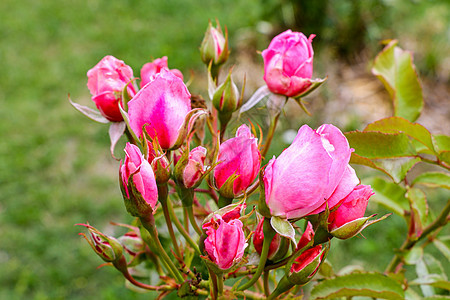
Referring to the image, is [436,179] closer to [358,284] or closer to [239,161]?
[358,284]

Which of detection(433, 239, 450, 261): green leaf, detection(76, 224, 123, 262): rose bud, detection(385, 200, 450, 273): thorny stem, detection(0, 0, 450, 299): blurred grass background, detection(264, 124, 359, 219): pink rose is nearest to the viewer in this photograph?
detection(264, 124, 359, 219): pink rose

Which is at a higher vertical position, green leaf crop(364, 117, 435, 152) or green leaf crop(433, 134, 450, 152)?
green leaf crop(364, 117, 435, 152)

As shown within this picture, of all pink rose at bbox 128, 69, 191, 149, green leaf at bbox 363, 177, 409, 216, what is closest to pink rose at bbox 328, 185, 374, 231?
pink rose at bbox 128, 69, 191, 149

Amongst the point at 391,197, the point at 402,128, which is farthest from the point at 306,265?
the point at 391,197

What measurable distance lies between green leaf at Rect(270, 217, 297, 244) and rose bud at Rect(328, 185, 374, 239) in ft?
0.15

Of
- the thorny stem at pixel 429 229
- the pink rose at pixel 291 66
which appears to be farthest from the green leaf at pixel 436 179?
the pink rose at pixel 291 66

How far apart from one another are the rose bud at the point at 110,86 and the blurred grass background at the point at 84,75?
1.52 metres

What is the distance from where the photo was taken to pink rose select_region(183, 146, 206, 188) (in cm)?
56

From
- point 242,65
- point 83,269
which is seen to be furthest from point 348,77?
point 83,269

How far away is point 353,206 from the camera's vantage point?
1.69 ft

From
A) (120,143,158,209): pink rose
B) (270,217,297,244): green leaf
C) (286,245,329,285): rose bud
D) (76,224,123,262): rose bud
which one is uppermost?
(120,143,158,209): pink rose

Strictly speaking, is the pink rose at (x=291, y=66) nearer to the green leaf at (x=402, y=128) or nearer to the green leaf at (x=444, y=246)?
the green leaf at (x=402, y=128)

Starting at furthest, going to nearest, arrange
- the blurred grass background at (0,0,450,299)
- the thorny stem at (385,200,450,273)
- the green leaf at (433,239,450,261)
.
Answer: the blurred grass background at (0,0,450,299) → the green leaf at (433,239,450,261) → the thorny stem at (385,200,450,273)

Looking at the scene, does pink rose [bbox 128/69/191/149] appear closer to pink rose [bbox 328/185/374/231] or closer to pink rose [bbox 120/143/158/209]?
pink rose [bbox 120/143/158/209]
